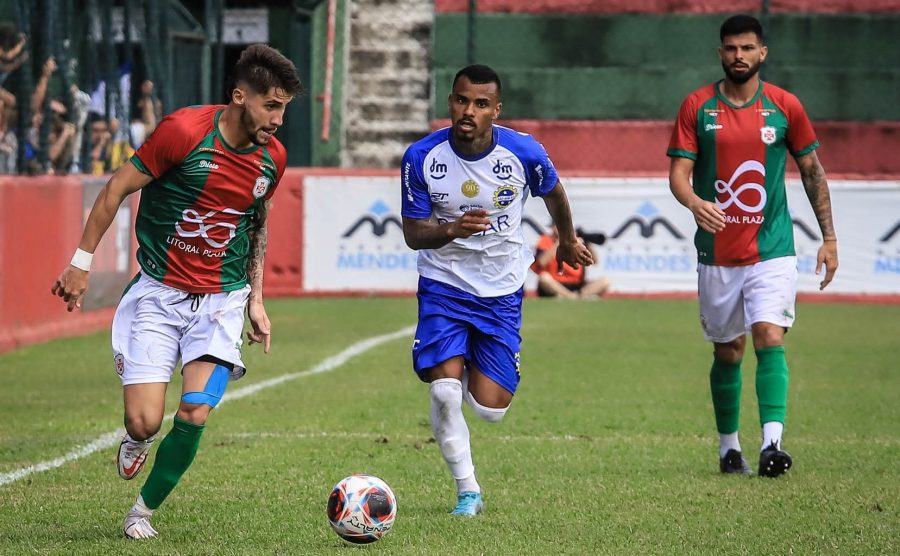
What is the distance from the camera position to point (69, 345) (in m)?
14.1

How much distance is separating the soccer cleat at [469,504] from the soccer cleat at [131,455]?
1.33 meters

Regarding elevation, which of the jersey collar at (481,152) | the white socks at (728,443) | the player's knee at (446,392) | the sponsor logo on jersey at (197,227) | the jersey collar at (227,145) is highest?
the jersey collar at (227,145)

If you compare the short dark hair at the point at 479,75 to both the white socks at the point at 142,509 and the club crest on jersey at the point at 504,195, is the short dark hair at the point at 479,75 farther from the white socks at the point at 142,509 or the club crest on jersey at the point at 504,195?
the white socks at the point at 142,509

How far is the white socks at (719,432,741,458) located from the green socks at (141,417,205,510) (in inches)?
119

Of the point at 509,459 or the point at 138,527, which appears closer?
the point at 138,527

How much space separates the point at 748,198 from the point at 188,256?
3.12 meters

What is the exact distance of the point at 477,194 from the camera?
6902mm

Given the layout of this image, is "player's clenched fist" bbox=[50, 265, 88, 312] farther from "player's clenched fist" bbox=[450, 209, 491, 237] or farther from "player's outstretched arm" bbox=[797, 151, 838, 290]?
"player's outstretched arm" bbox=[797, 151, 838, 290]

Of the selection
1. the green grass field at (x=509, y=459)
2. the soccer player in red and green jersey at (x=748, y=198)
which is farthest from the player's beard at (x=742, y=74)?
the green grass field at (x=509, y=459)

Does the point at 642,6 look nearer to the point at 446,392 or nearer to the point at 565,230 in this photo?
the point at 565,230

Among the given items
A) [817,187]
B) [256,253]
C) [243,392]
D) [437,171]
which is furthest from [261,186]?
[243,392]

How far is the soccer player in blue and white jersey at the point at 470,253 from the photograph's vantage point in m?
6.81

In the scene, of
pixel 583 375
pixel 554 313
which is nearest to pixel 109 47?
pixel 554 313

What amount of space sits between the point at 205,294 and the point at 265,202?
1.55 ft
